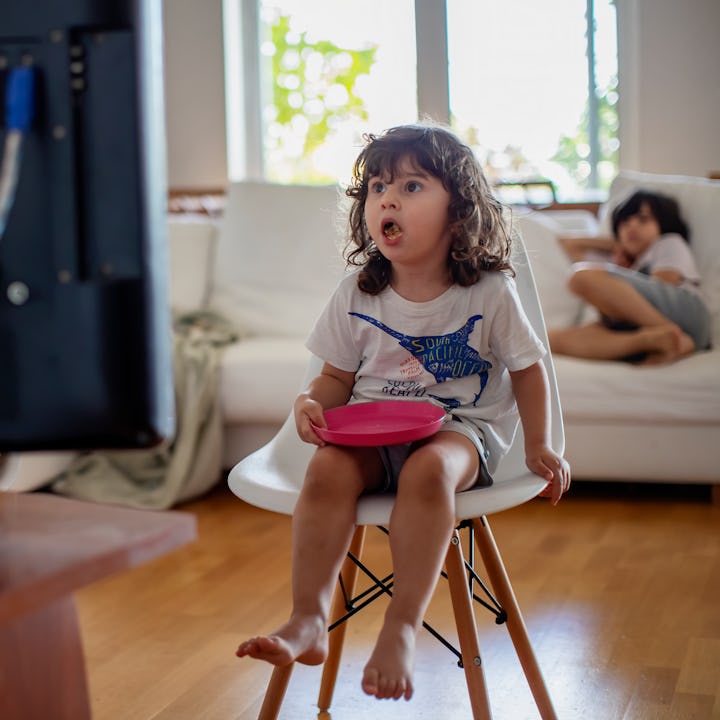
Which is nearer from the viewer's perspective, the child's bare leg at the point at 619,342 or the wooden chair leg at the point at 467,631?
the wooden chair leg at the point at 467,631

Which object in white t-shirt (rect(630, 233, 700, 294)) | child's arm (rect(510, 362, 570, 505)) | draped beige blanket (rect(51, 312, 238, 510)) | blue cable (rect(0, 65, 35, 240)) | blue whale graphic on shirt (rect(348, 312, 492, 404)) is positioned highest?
blue cable (rect(0, 65, 35, 240))

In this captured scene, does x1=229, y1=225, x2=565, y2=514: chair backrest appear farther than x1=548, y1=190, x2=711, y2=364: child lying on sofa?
No

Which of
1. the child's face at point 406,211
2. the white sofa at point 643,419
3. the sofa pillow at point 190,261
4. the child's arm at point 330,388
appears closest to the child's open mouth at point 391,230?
the child's face at point 406,211

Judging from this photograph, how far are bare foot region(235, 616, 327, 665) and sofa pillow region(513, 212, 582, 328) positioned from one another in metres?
1.97

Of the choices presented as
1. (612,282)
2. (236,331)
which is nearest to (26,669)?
(612,282)

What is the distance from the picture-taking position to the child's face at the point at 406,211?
1.43m

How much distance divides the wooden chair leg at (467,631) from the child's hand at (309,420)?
0.67 ft

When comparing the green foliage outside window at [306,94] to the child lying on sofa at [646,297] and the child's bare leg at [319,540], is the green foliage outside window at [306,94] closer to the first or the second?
the child lying on sofa at [646,297]

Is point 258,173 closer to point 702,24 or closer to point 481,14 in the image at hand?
point 481,14

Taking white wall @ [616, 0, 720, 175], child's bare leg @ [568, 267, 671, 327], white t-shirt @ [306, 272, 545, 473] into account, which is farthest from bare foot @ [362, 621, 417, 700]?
white wall @ [616, 0, 720, 175]

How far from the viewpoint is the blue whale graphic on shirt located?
1.44 metres

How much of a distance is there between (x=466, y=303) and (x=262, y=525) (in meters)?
1.29

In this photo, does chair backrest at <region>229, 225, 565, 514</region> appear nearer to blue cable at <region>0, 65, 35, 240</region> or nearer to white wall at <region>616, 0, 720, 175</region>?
blue cable at <region>0, 65, 35, 240</region>

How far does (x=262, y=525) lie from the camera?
2.60 m
